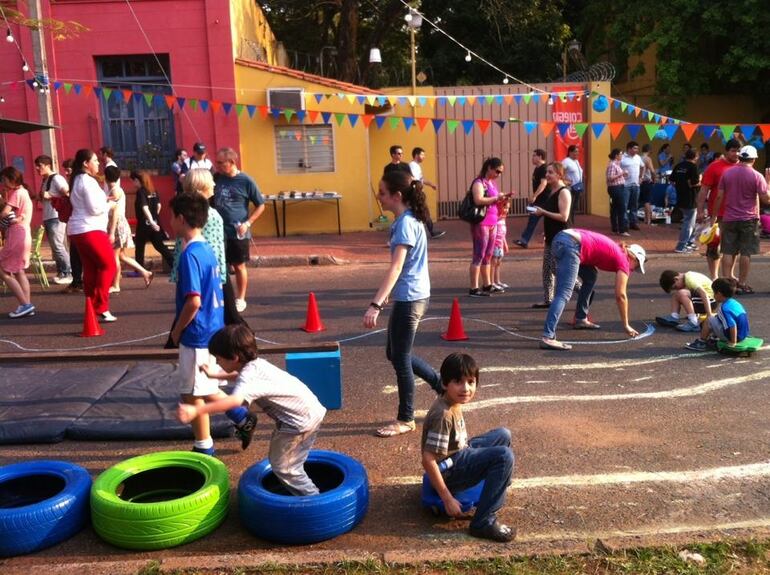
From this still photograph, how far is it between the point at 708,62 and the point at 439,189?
8848mm

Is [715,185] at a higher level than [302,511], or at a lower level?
higher

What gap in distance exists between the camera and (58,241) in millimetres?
11539

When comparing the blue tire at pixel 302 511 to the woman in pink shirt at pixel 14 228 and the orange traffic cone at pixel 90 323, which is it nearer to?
the orange traffic cone at pixel 90 323

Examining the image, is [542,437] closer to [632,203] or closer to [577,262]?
[577,262]

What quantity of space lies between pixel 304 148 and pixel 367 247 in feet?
10.4

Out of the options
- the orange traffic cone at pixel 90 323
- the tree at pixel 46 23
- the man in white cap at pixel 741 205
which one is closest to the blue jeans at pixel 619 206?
the man in white cap at pixel 741 205

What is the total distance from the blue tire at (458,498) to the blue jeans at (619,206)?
1222 centimetres

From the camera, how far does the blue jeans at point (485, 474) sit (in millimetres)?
3809

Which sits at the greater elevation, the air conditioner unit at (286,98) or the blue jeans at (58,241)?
the air conditioner unit at (286,98)

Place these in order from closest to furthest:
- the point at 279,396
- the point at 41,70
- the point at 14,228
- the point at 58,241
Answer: the point at 279,396 < the point at 14,228 < the point at 58,241 < the point at 41,70

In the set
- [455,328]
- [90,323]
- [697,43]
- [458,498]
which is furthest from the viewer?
[697,43]

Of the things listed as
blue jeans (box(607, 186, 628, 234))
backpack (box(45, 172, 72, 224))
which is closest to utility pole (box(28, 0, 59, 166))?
backpack (box(45, 172, 72, 224))

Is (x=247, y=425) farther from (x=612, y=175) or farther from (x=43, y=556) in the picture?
(x=612, y=175)

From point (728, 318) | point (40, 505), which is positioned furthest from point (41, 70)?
point (728, 318)
